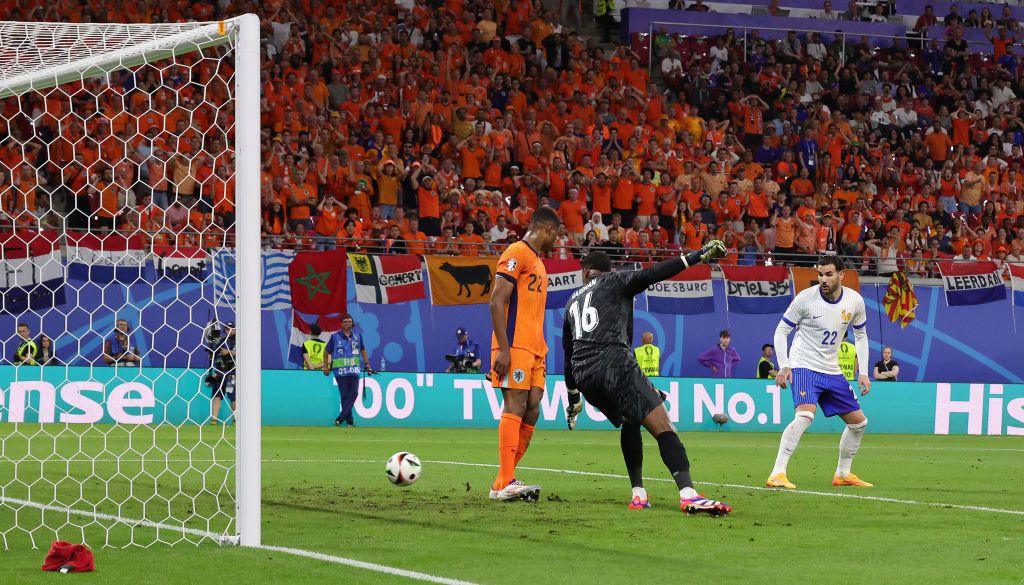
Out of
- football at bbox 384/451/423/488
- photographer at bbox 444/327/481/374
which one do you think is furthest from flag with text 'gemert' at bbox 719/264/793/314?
football at bbox 384/451/423/488

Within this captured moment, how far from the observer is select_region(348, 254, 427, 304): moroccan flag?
23.8 m

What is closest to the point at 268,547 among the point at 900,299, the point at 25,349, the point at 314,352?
the point at 25,349

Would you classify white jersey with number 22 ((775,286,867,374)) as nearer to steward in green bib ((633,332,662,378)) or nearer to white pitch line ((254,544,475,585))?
white pitch line ((254,544,475,585))

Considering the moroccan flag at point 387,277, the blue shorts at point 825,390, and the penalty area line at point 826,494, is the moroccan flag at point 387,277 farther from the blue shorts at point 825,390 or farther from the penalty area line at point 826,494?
the blue shorts at point 825,390

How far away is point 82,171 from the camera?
2000cm

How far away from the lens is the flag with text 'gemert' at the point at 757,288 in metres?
26.0

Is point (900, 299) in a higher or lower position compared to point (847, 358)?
higher

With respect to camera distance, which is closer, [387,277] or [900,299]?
[387,277]

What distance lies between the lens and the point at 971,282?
88.5 feet

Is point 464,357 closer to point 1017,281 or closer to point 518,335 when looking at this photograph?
point 1017,281

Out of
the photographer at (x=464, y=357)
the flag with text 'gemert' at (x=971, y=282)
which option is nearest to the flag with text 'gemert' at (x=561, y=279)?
the photographer at (x=464, y=357)

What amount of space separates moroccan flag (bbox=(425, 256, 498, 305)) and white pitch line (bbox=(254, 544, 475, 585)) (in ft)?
55.6

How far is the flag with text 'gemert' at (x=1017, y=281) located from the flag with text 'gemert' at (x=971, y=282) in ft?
0.74

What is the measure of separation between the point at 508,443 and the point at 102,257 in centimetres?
1174
